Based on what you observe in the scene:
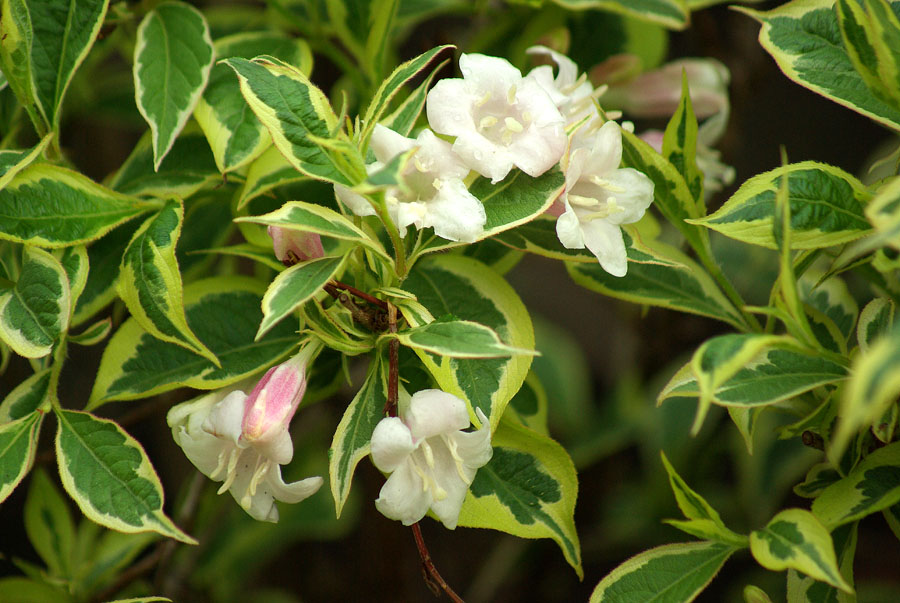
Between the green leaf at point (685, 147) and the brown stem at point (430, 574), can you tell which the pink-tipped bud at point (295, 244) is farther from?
the green leaf at point (685, 147)

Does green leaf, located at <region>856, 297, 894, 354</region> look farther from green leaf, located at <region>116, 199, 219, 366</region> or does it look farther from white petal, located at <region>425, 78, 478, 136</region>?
green leaf, located at <region>116, 199, 219, 366</region>

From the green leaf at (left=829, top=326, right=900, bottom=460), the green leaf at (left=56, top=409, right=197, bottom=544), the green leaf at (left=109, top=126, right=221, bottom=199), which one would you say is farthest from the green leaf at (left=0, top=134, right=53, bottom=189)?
the green leaf at (left=829, top=326, right=900, bottom=460)

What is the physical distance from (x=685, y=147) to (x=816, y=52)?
14 centimetres

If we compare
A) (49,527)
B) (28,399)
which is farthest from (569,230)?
(49,527)

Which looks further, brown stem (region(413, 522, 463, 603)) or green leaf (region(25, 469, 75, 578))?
green leaf (region(25, 469, 75, 578))

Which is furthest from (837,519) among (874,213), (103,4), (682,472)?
(682,472)

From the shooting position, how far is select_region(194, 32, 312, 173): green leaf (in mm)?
745

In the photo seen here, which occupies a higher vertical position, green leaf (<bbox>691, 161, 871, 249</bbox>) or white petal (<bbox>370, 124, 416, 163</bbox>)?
white petal (<bbox>370, 124, 416, 163</bbox>)

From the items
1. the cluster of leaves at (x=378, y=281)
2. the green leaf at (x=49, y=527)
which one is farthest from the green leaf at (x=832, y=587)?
the green leaf at (x=49, y=527)

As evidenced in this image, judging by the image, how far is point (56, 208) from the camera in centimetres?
71

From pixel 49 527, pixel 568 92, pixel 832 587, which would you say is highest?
pixel 568 92

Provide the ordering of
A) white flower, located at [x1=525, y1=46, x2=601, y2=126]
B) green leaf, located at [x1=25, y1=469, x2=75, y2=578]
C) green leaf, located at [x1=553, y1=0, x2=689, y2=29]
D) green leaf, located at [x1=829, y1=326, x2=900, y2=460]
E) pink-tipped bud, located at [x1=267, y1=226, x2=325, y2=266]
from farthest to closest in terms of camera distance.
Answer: green leaf, located at [x1=25, y1=469, x2=75, y2=578] < green leaf, located at [x1=553, y1=0, x2=689, y2=29] < white flower, located at [x1=525, y1=46, x2=601, y2=126] < pink-tipped bud, located at [x1=267, y1=226, x2=325, y2=266] < green leaf, located at [x1=829, y1=326, x2=900, y2=460]

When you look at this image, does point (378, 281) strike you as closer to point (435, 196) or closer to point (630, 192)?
point (435, 196)

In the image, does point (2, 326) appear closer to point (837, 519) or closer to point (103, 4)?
point (103, 4)
